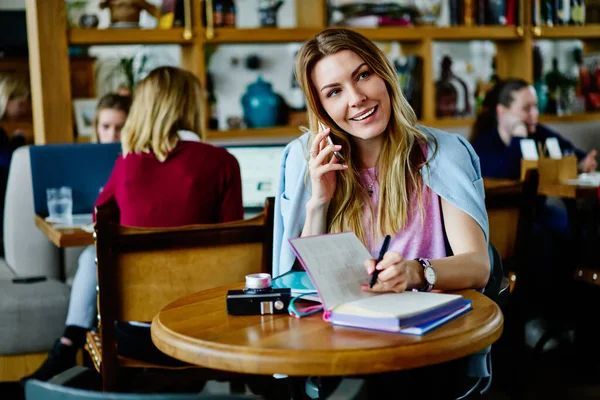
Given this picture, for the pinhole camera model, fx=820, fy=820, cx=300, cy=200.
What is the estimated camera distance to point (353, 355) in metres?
1.32

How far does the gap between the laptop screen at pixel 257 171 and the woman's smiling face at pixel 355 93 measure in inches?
74.2

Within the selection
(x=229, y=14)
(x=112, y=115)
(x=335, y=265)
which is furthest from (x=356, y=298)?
(x=229, y=14)

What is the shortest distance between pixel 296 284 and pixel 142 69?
10.9 ft

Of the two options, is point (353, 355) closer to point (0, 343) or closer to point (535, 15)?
point (0, 343)

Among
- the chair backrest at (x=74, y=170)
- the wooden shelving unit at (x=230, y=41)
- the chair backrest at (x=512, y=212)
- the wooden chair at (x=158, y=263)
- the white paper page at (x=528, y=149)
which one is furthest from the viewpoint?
the white paper page at (x=528, y=149)

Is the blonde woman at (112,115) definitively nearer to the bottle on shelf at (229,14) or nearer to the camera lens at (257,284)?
the bottle on shelf at (229,14)

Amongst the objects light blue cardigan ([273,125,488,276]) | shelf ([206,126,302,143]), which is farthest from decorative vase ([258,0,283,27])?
light blue cardigan ([273,125,488,276])

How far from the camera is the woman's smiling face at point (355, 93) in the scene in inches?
76.4

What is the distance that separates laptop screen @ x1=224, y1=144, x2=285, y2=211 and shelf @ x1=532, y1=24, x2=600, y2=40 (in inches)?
94.1

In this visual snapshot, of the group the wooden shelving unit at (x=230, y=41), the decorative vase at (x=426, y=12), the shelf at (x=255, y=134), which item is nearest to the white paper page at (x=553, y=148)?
the wooden shelving unit at (x=230, y=41)

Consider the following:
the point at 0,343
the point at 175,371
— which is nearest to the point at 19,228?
the point at 0,343

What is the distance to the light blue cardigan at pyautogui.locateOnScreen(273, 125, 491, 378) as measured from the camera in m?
1.88

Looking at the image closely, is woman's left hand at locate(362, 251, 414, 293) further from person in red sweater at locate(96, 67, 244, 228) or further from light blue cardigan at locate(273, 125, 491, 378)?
person in red sweater at locate(96, 67, 244, 228)

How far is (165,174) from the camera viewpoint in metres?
2.85
